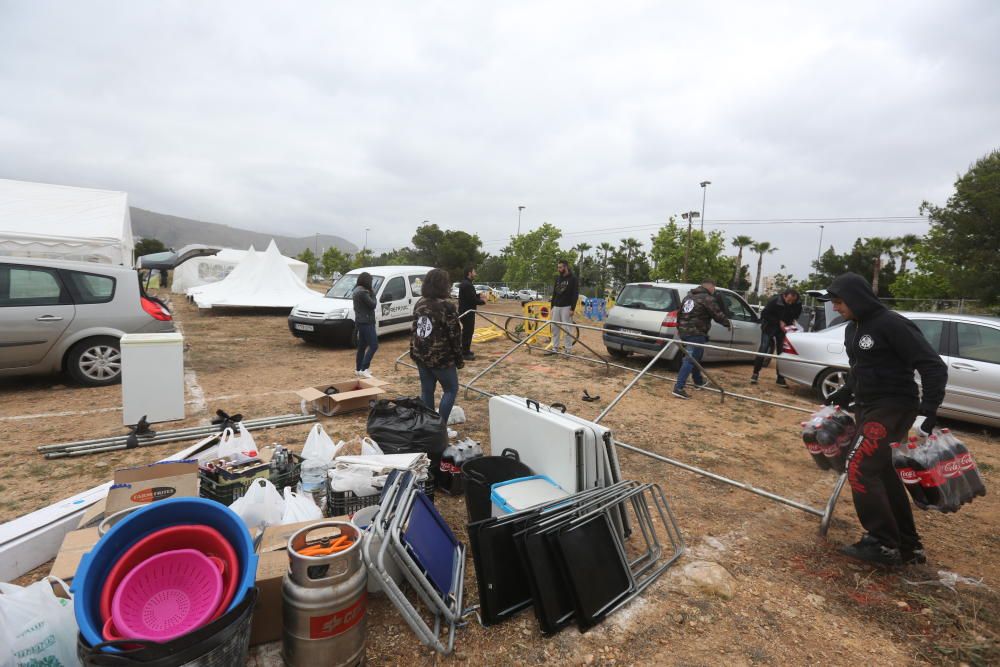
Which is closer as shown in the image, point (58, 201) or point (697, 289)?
point (697, 289)

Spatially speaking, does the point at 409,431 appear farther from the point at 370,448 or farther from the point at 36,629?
the point at 36,629

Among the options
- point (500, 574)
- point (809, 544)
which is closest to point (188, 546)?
point (500, 574)

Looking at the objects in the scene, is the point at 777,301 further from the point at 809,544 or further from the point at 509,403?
the point at 509,403

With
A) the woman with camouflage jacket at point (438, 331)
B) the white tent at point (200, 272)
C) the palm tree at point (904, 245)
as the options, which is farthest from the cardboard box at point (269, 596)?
the palm tree at point (904, 245)

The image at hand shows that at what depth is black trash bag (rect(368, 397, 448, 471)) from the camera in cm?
372

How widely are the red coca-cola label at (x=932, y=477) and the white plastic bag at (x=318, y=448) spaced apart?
3897 millimetres

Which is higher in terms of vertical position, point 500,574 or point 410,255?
point 410,255

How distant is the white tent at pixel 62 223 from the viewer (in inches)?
407

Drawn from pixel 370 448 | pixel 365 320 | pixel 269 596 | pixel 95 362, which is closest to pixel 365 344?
pixel 365 320

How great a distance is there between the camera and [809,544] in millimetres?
3180

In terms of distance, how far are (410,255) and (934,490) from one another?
6368cm

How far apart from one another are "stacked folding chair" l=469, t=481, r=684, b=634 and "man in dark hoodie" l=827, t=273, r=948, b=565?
Result: 1452 millimetres

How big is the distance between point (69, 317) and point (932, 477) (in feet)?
28.3

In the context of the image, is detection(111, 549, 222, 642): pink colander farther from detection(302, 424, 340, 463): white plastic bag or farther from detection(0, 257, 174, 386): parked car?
detection(0, 257, 174, 386): parked car
